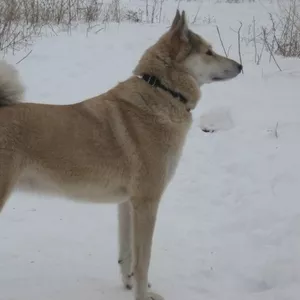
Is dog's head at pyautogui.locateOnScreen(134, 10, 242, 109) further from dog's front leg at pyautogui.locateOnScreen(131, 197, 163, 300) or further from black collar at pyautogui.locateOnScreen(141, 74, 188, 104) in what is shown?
dog's front leg at pyautogui.locateOnScreen(131, 197, 163, 300)

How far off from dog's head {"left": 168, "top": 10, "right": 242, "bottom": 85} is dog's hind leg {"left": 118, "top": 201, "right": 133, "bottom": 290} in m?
0.82

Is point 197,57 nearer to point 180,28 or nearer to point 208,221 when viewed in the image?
point 180,28

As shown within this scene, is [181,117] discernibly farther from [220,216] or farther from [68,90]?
[68,90]

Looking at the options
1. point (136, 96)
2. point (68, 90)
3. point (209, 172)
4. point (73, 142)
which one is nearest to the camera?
point (73, 142)

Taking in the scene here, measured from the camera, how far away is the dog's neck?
9.11 ft

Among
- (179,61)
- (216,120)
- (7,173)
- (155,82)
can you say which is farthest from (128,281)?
(216,120)

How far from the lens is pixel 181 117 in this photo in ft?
9.20

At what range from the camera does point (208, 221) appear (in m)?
3.63

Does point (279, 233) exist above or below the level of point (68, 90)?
above

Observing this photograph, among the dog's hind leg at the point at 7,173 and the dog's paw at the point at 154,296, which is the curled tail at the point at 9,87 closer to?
the dog's hind leg at the point at 7,173

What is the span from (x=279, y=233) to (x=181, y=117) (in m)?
1.10

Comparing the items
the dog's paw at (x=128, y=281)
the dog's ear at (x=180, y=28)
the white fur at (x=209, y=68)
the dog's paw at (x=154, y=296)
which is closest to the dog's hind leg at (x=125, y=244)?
the dog's paw at (x=128, y=281)

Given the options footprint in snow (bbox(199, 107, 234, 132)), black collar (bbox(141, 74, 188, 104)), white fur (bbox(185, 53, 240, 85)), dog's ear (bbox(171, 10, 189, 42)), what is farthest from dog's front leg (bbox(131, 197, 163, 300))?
footprint in snow (bbox(199, 107, 234, 132))

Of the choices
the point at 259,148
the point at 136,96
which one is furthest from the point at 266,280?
the point at 259,148
